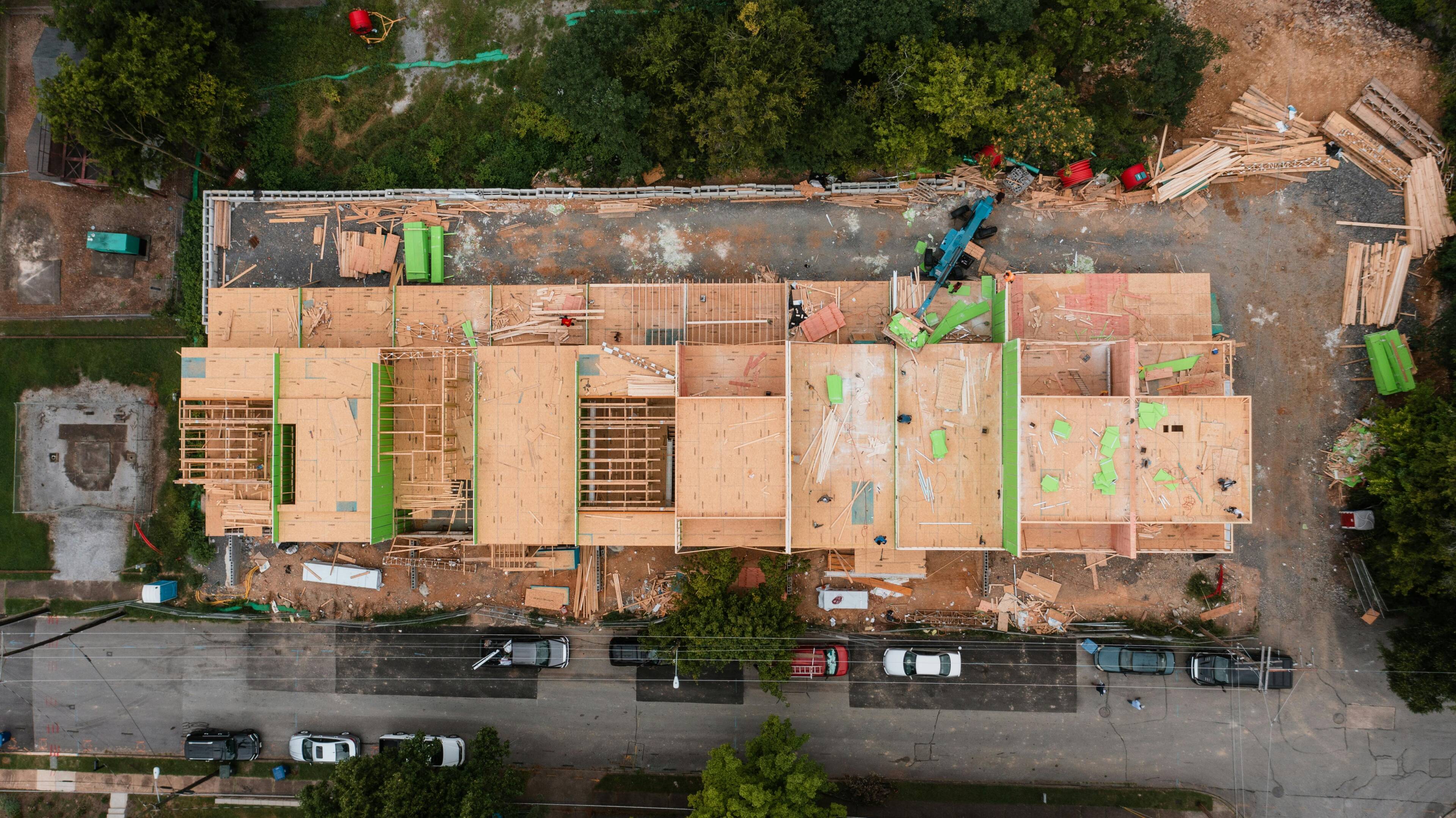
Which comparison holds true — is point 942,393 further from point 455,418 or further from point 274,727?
point 274,727

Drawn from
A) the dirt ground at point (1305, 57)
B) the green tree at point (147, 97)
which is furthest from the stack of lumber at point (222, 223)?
the dirt ground at point (1305, 57)

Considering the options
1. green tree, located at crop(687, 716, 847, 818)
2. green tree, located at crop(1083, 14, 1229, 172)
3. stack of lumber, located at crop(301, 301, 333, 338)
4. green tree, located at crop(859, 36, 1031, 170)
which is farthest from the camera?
stack of lumber, located at crop(301, 301, 333, 338)

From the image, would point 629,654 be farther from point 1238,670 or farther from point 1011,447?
point 1238,670

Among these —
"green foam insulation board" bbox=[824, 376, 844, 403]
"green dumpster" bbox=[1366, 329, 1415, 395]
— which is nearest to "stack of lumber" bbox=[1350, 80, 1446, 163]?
"green dumpster" bbox=[1366, 329, 1415, 395]

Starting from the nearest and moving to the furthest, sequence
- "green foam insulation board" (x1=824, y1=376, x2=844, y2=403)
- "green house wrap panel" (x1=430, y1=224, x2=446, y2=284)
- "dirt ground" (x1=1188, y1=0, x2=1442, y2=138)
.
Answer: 1. "green foam insulation board" (x1=824, y1=376, x2=844, y2=403)
2. "dirt ground" (x1=1188, y1=0, x2=1442, y2=138)
3. "green house wrap panel" (x1=430, y1=224, x2=446, y2=284)

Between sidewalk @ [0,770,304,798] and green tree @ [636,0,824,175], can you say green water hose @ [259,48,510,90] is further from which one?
sidewalk @ [0,770,304,798]

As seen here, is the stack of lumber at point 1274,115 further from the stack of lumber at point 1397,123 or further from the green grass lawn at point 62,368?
the green grass lawn at point 62,368

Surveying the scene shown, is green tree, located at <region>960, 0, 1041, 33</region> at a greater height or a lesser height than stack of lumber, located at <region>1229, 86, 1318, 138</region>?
greater
